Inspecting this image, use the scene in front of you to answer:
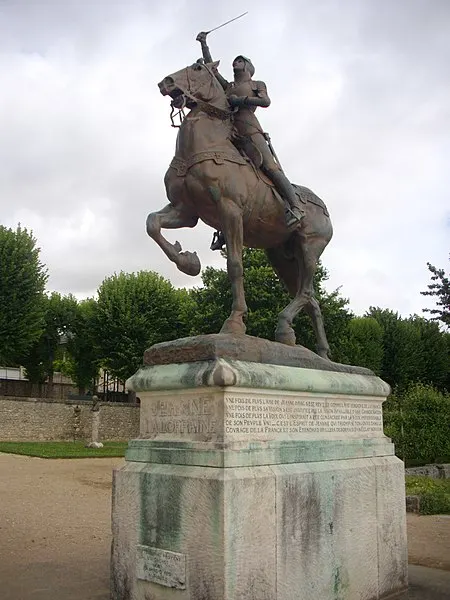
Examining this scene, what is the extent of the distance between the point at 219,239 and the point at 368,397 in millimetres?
2308

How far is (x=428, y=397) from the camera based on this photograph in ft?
72.3

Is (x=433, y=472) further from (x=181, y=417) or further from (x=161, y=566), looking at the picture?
(x=161, y=566)

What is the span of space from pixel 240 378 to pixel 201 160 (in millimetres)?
2215

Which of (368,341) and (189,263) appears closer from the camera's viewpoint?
(189,263)

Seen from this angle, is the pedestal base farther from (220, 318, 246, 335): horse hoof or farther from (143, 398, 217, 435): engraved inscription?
(220, 318, 246, 335): horse hoof

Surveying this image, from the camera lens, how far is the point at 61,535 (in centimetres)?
999

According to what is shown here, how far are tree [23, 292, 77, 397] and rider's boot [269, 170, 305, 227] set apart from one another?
35.1 m

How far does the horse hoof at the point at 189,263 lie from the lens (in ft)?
21.0

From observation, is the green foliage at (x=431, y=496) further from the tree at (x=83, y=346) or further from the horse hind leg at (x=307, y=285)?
the tree at (x=83, y=346)

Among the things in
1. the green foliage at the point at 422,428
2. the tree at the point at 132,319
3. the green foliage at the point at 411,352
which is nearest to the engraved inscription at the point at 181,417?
the green foliage at the point at 422,428

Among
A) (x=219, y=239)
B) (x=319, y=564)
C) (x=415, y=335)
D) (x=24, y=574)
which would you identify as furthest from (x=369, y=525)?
(x=415, y=335)

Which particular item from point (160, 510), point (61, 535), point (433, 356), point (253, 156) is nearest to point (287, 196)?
point (253, 156)

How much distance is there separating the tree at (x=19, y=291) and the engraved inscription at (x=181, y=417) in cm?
2768

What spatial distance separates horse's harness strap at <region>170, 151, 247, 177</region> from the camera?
6.11 meters
